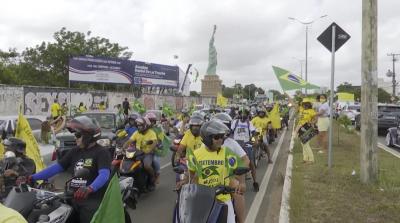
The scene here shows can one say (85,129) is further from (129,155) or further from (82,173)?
(129,155)

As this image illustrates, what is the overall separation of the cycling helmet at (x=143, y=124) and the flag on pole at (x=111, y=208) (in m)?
6.11

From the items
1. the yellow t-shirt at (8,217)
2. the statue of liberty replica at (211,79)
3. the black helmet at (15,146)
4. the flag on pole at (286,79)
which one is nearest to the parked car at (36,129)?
the black helmet at (15,146)

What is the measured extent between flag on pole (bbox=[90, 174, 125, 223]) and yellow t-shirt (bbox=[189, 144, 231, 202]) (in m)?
1.36

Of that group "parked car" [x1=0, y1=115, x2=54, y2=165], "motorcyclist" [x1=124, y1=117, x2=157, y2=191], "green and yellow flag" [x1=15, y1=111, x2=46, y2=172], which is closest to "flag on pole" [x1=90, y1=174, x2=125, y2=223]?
"green and yellow flag" [x1=15, y1=111, x2=46, y2=172]

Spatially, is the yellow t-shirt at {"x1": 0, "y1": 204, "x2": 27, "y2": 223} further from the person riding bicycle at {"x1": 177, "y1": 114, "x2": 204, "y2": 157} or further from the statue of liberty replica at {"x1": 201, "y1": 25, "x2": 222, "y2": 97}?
the statue of liberty replica at {"x1": 201, "y1": 25, "x2": 222, "y2": 97}

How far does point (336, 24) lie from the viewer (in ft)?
39.3

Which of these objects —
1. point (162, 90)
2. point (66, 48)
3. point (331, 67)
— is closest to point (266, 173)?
point (331, 67)

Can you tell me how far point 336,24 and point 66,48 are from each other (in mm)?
43925

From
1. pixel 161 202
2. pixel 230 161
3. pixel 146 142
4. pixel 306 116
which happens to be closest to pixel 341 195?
pixel 161 202

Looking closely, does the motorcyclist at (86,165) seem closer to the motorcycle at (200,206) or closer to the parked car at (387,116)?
the motorcycle at (200,206)

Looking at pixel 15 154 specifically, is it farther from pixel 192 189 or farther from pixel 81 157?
pixel 192 189

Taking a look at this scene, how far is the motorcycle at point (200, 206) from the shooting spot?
444cm

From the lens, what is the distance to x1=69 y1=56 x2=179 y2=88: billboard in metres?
36.4

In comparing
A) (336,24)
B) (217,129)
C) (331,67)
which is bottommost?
(217,129)
